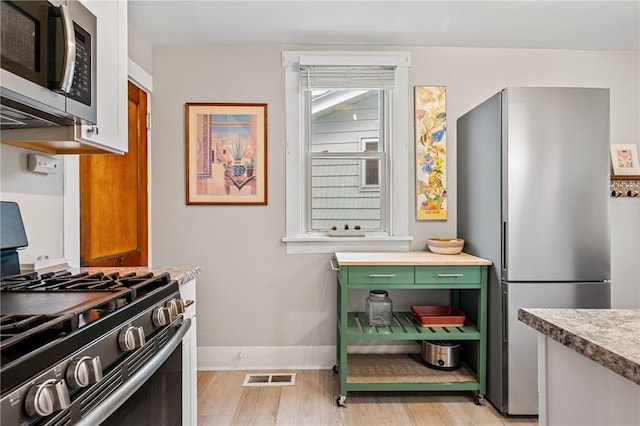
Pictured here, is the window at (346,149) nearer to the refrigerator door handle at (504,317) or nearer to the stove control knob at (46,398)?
the refrigerator door handle at (504,317)

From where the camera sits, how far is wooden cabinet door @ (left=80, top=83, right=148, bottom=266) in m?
2.09

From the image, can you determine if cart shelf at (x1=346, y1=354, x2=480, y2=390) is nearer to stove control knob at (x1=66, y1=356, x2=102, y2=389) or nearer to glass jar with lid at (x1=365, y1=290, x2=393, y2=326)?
glass jar with lid at (x1=365, y1=290, x2=393, y2=326)

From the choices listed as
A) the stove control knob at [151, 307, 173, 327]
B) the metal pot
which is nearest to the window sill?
the metal pot

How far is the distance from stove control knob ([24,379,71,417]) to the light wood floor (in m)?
1.62

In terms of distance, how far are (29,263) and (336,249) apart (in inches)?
73.7

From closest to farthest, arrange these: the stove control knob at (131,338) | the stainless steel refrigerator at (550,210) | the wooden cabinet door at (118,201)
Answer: the stove control knob at (131,338)
the wooden cabinet door at (118,201)
the stainless steel refrigerator at (550,210)

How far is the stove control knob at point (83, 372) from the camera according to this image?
820mm

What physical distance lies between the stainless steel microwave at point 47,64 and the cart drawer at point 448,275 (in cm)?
193

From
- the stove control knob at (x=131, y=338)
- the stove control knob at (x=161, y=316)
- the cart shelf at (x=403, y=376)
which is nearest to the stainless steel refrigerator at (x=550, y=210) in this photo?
the cart shelf at (x=403, y=376)

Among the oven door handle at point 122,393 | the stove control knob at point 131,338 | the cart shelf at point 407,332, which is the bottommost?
the cart shelf at point 407,332

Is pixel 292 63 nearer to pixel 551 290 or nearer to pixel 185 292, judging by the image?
pixel 185 292

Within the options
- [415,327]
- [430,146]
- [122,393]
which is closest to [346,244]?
[415,327]

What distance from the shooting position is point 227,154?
2920 mm

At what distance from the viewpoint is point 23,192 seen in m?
1.61
